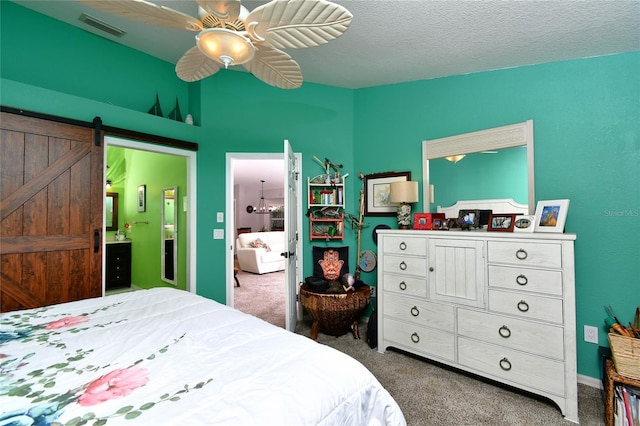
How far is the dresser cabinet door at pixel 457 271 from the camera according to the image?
2086mm

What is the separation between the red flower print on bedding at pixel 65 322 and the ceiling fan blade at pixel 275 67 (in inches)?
63.7

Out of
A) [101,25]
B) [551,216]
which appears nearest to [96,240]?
[101,25]

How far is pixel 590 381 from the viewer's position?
2059 mm

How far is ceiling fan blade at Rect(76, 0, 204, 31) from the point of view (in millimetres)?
1190

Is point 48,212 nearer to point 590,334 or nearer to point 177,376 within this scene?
point 177,376

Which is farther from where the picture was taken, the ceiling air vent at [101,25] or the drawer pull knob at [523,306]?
the ceiling air vent at [101,25]

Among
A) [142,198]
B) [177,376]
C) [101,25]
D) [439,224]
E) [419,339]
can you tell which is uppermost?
[101,25]

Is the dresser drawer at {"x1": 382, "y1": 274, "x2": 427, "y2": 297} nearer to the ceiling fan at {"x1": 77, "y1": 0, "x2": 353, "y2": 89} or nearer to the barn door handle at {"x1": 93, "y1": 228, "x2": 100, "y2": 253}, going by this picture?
the ceiling fan at {"x1": 77, "y1": 0, "x2": 353, "y2": 89}

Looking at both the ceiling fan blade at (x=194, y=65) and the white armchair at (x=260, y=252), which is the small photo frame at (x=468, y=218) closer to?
the ceiling fan blade at (x=194, y=65)

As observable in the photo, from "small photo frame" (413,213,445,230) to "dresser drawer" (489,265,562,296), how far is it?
622 millimetres

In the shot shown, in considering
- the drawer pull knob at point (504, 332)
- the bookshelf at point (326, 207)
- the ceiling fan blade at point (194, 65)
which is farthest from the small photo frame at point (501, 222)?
the ceiling fan blade at point (194, 65)

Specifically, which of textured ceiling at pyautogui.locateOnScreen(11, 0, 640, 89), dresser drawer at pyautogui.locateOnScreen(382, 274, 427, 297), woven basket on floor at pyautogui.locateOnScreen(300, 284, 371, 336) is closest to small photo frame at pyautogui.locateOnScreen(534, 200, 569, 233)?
dresser drawer at pyautogui.locateOnScreen(382, 274, 427, 297)

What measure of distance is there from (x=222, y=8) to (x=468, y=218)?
2.27m

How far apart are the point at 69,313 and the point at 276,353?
120 centimetres
